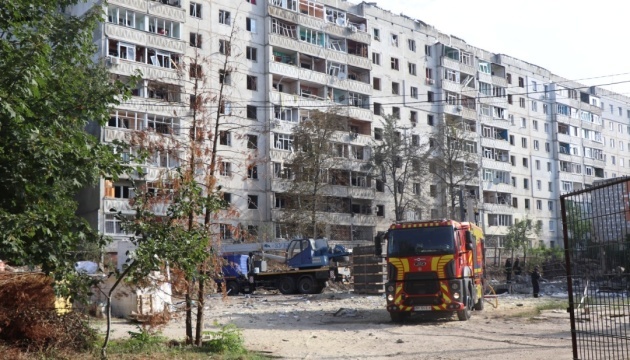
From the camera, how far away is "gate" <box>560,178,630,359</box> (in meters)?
7.83

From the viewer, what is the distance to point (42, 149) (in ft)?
29.9

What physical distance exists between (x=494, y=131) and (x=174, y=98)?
206ft

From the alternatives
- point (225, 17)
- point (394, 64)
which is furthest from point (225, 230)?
point (394, 64)

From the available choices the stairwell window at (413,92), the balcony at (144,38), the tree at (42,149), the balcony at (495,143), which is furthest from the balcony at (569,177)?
the tree at (42,149)

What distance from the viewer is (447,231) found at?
19.5 metres

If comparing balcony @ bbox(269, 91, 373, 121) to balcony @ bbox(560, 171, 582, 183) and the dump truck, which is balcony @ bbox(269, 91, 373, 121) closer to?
the dump truck

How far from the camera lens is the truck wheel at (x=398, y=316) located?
1995 centimetres

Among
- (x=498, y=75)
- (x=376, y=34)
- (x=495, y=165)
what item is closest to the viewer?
(x=376, y=34)

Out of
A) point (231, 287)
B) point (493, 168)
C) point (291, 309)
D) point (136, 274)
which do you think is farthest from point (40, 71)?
point (493, 168)

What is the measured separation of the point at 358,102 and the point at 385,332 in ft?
139

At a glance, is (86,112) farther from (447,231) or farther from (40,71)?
(447,231)

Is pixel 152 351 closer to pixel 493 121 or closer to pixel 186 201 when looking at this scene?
pixel 186 201

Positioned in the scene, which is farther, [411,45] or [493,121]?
[493,121]

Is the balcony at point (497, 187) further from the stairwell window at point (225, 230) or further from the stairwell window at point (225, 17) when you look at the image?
the stairwell window at point (225, 230)
